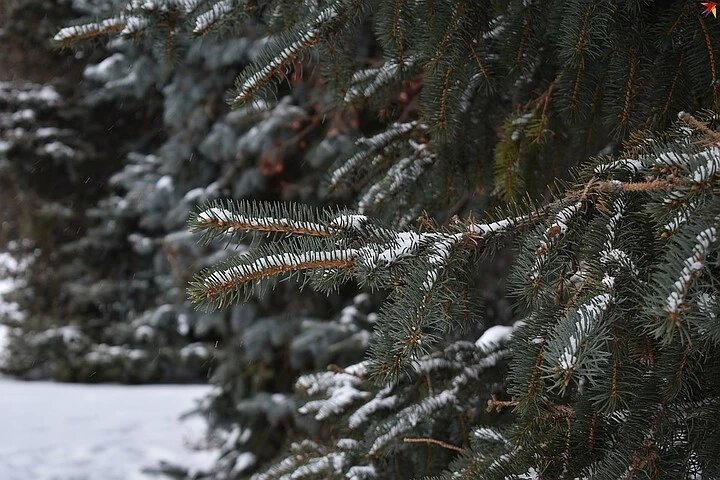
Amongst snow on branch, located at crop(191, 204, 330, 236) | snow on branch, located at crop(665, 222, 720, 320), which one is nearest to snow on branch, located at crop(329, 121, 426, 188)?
snow on branch, located at crop(191, 204, 330, 236)

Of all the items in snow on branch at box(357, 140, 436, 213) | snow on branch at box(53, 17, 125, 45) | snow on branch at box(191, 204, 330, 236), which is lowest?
snow on branch at box(191, 204, 330, 236)

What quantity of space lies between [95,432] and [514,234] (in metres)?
5.91

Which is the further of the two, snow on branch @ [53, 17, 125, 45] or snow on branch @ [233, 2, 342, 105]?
snow on branch @ [53, 17, 125, 45]

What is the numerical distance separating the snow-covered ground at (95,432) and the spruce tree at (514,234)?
10.7ft

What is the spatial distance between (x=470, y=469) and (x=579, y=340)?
522mm

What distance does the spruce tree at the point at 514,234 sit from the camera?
3.12 ft

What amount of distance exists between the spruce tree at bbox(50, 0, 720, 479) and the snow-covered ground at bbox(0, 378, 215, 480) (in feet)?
10.7

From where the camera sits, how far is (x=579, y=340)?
2.78 ft

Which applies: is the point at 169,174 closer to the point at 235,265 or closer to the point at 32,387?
the point at 235,265

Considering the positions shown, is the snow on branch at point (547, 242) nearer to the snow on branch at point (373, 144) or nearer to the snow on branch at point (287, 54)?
the snow on branch at point (287, 54)

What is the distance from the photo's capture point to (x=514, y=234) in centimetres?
109

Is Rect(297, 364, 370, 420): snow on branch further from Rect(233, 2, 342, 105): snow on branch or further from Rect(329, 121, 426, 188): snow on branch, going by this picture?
Rect(233, 2, 342, 105): snow on branch

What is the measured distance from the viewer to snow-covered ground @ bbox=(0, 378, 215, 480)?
5.02m

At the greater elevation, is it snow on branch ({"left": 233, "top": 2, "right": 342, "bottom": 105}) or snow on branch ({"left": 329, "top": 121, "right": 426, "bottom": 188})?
snow on branch ({"left": 233, "top": 2, "right": 342, "bottom": 105})
